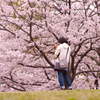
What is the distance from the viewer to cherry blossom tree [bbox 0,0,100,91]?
34.5ft

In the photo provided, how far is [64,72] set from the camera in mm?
7648

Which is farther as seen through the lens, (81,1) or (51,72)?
(51,72)

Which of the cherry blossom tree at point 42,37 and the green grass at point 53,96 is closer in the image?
the green grass at point 53,96

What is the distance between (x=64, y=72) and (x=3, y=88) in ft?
27.2

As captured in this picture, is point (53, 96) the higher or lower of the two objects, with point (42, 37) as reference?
lower

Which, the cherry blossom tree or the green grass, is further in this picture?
the cherry blossom tree

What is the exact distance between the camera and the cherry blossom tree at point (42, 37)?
414 inches

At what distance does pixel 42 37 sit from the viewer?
12086 mm

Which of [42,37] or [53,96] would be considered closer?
[53,96]

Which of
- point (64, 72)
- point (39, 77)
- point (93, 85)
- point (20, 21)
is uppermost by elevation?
point (20, 21)

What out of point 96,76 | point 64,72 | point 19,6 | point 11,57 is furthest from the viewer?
point 96,76

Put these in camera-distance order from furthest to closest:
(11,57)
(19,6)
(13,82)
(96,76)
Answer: (96,76), (13,82), (19,6), (11,57)

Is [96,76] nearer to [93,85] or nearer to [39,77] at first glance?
[93,85]

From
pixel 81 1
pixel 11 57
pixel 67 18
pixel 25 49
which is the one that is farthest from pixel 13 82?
pixel 81 1
